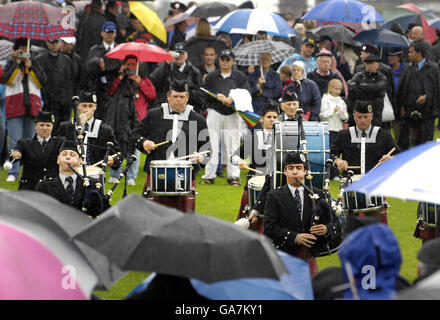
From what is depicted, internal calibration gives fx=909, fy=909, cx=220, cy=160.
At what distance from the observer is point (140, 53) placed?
1383cm

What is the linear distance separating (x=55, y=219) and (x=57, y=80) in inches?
381

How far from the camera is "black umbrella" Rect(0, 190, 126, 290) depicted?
17.2ft

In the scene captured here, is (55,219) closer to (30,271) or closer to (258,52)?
(30,271)

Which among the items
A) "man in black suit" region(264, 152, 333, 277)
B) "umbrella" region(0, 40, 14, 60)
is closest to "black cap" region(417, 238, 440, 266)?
"man in black suit" region(264, 152, 333, 277)

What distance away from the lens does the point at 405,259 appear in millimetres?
9578

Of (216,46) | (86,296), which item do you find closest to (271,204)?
(86,296)

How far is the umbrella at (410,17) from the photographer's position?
68.6 ft

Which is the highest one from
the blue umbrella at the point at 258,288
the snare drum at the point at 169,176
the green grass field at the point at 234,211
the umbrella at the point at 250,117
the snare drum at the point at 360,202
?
the umbrella at the point at 250,117

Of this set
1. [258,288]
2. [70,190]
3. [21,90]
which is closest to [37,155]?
[70,190]

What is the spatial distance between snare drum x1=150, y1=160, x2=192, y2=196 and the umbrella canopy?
149 inches

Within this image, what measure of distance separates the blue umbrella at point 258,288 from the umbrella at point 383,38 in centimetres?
1192

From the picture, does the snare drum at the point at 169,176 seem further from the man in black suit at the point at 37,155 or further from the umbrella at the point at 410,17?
the umbrella at the point at 410,17

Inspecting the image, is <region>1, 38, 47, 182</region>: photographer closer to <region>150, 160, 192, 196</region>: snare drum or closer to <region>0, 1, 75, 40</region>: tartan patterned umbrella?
<region>0, 1, 75, 40</region>: tartan patterned umbrella

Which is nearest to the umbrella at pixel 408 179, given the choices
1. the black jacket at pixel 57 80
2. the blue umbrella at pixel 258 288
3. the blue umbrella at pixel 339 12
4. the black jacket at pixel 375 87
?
the blue umbrella at pixel 258 288
